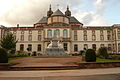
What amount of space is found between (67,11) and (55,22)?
2226cm

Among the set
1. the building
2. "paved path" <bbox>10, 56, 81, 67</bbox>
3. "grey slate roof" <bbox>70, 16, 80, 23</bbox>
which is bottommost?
"paved path" <bbox>10, 56, 81, 67</bbox>

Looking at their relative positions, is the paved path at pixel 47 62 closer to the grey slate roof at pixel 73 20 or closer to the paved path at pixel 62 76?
the paved path at pixel 62 76

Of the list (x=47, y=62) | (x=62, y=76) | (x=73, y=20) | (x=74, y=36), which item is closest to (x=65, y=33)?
(x=74, y=36)

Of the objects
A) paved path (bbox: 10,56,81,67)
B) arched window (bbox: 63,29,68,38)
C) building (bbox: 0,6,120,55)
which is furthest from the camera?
building (bbox: 0,6,120,55)

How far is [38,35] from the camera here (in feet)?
218

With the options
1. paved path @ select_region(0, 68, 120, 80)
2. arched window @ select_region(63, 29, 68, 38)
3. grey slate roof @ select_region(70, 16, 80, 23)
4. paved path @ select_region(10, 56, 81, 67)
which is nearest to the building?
arched window @ select_region(63, 29, 68, 38)

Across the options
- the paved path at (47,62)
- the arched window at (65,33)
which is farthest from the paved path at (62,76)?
the arched window at (65,33)

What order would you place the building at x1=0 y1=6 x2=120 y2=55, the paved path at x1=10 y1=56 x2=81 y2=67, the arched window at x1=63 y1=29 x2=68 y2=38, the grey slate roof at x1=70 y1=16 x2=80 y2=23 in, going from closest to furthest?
the paved path at x1=10 y1=56 x2=81 y2=67 → the arched window at x1=63 y1=29 x2=68 y2=38 → the building at x1=0 y1=6 x2=120 y2=55 → the grey slate roof at x1=70 y1=16 x2=80 y2=23

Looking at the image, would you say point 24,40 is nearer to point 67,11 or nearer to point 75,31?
point 75,31

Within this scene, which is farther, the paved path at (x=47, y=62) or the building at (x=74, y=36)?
the building at (x=74, y=36)

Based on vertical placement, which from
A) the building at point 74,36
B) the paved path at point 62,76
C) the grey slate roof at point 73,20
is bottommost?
the paved path at point 62,76

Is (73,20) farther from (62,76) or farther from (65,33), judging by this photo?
(62,76)

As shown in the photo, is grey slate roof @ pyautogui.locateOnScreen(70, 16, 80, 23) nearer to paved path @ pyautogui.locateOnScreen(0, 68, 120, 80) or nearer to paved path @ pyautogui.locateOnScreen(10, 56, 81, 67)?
paved path @ pyautogui.locateOnScreen(10, 56, 81, 67)

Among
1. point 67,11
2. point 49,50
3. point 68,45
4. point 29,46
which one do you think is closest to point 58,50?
point 49,50
